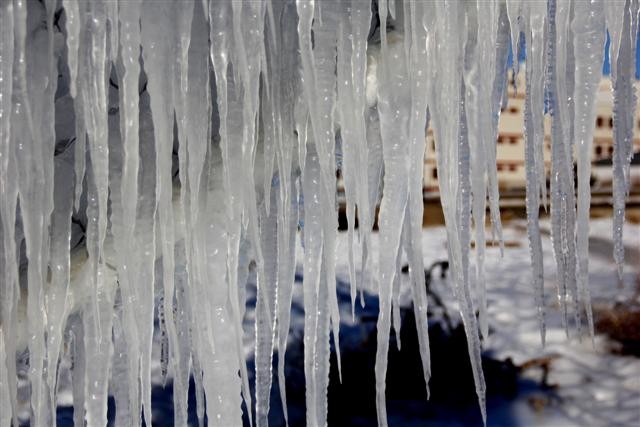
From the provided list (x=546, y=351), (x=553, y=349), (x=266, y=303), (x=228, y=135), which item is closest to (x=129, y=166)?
(x=228, y=135)

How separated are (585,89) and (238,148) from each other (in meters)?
0.34

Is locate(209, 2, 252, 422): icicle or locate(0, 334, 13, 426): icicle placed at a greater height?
locate(209, 2, 252, 422): icicle

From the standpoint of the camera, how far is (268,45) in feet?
2.22

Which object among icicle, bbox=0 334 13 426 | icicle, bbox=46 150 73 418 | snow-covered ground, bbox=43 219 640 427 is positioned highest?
icicle, bbox=46 150 73 418

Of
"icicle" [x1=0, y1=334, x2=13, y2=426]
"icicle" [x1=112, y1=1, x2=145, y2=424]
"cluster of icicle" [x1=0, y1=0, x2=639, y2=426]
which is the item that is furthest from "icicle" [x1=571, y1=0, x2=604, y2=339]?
"icicle" [x1=0, y1=334, x2=13, y2=426]

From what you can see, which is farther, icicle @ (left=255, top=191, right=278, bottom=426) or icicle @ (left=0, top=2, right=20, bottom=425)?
icicle @ (left=255, top=191, right=278, bottom=426)

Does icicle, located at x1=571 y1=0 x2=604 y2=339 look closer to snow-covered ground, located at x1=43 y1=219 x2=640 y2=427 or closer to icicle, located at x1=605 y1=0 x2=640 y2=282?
icicle, located at x1=605 y1=0 x2=640 y2=282

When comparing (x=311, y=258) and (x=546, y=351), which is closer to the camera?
(x=311, y=258)

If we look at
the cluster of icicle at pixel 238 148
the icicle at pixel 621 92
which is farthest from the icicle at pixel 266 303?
the icicle at pixel 621 92

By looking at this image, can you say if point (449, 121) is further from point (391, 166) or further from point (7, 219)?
point (7, 219)

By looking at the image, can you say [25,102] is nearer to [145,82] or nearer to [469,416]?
[145,82]

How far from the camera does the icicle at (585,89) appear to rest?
73 cm

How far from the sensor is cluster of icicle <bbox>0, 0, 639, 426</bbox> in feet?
2.08

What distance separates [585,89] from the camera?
29.6 inches
